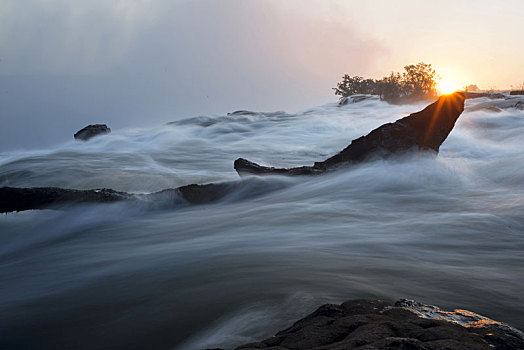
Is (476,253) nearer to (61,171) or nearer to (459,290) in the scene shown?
(459,290)

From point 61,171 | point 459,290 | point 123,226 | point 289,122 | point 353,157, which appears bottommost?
point 459,290

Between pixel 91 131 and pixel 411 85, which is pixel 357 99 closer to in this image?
pixel 411 85

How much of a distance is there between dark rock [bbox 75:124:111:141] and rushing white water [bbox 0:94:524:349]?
1006 cm

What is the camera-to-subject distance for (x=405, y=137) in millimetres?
6918

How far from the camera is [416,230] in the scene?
4.46 metres

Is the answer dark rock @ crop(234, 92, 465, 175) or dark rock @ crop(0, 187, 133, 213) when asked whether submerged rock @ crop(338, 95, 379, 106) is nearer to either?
dark rock @ crop(234, 92, 465, 175)

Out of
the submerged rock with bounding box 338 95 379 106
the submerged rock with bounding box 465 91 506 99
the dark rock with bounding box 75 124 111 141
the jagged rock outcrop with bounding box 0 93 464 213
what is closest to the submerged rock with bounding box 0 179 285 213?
the jagged rock outcrop with bounding box 0 93 464 213

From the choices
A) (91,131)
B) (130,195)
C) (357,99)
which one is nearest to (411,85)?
(357,99)

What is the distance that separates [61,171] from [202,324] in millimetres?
8421

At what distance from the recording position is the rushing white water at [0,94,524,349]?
2.61 meters

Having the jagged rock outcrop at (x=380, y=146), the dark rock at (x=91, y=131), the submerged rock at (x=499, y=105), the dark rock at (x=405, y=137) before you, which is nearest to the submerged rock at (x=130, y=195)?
the jagged rock outcrop at (x=380, y=146)

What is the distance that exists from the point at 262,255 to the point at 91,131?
670 inches

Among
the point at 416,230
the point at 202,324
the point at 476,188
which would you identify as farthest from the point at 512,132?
the point at 202,324

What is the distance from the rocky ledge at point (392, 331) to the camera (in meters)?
1.55
